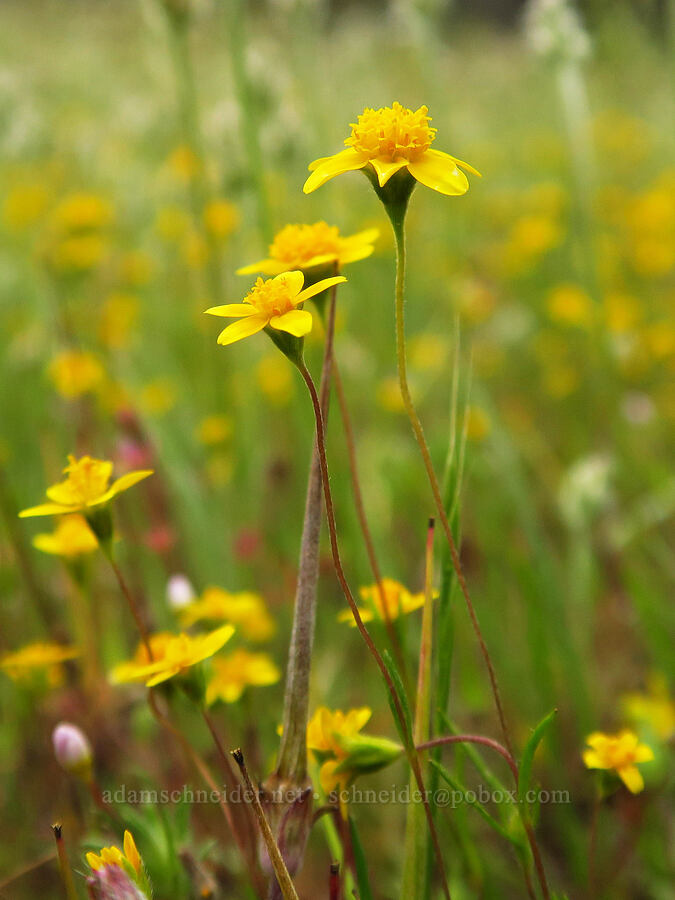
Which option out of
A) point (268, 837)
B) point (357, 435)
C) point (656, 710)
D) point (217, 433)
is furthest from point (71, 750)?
point (357, 435)

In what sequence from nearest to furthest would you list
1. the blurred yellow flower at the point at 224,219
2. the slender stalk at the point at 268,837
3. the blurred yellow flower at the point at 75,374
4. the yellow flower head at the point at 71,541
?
the slender stalk at the point at 268,837 → the yellow flower head at the point at 71,541 → the blurred yellow flower at the point at 75,374 → the blurred yellow flower at the point at 224,219

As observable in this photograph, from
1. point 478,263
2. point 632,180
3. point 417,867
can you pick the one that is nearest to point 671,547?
point 417,867

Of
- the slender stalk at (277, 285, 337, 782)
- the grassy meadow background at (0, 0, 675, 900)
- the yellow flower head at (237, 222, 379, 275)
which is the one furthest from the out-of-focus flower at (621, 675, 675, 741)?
the yellow flower head at (237, 222, 379, 275)

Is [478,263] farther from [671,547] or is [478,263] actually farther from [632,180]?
[671,547]

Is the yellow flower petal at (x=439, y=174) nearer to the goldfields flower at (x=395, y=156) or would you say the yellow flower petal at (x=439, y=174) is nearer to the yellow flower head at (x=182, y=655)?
the goldfields flower at (x=395, y=156)

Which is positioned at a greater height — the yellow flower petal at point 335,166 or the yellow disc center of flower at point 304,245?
the yellow flower petal at point 335,166

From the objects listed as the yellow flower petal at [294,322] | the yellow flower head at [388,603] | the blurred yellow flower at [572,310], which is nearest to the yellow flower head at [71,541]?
the yellow flower head at [388,603]
